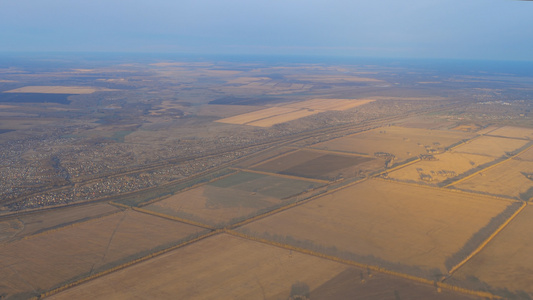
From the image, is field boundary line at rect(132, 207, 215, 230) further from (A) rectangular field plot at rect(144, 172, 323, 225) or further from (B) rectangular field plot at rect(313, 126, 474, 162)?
(B) rectangular field plot at rect(313, 126, 474, 162)

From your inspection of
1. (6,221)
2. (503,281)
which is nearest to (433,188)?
(503,281)

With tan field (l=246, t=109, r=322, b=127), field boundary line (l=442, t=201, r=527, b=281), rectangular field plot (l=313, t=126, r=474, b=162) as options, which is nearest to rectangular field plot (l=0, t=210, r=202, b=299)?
field boundary line (l=442, t=201, r=527, b=281)

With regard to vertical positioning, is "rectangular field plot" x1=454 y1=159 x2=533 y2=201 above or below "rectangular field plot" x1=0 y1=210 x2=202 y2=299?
above

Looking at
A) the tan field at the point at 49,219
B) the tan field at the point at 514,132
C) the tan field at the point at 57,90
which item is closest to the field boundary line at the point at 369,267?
the tan field at the point at 49,219

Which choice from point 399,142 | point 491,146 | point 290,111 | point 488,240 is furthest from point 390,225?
point 290,111

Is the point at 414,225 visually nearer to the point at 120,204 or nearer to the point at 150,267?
the point at 150,267

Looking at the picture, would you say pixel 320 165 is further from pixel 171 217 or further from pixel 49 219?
pixel 49 219
